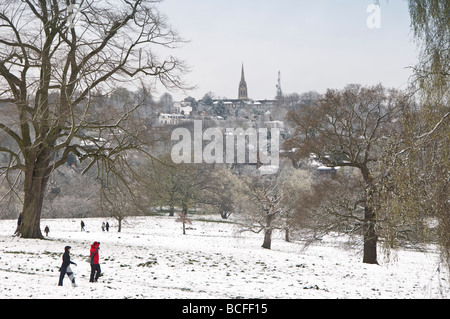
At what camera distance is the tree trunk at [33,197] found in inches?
829

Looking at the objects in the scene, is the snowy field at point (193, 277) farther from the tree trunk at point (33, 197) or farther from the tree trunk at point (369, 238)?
the tree trunk at point (369, 238)

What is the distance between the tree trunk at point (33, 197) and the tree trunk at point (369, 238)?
1292 cm

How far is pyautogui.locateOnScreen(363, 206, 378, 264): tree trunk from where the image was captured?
68.5ft

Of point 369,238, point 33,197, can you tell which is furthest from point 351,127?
point 33,197

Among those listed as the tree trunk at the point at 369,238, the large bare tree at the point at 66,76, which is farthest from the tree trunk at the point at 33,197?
the tree trunk at the point at 369,238

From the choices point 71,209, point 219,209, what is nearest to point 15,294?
point 71,209

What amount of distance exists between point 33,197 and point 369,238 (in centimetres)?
1338

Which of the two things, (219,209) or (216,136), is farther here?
(216,136)

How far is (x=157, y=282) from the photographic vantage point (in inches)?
528

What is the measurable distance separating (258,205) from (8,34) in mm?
20472

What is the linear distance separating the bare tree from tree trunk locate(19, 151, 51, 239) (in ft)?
33.7

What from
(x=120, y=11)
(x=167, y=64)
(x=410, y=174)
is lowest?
(x=410, y=174)
